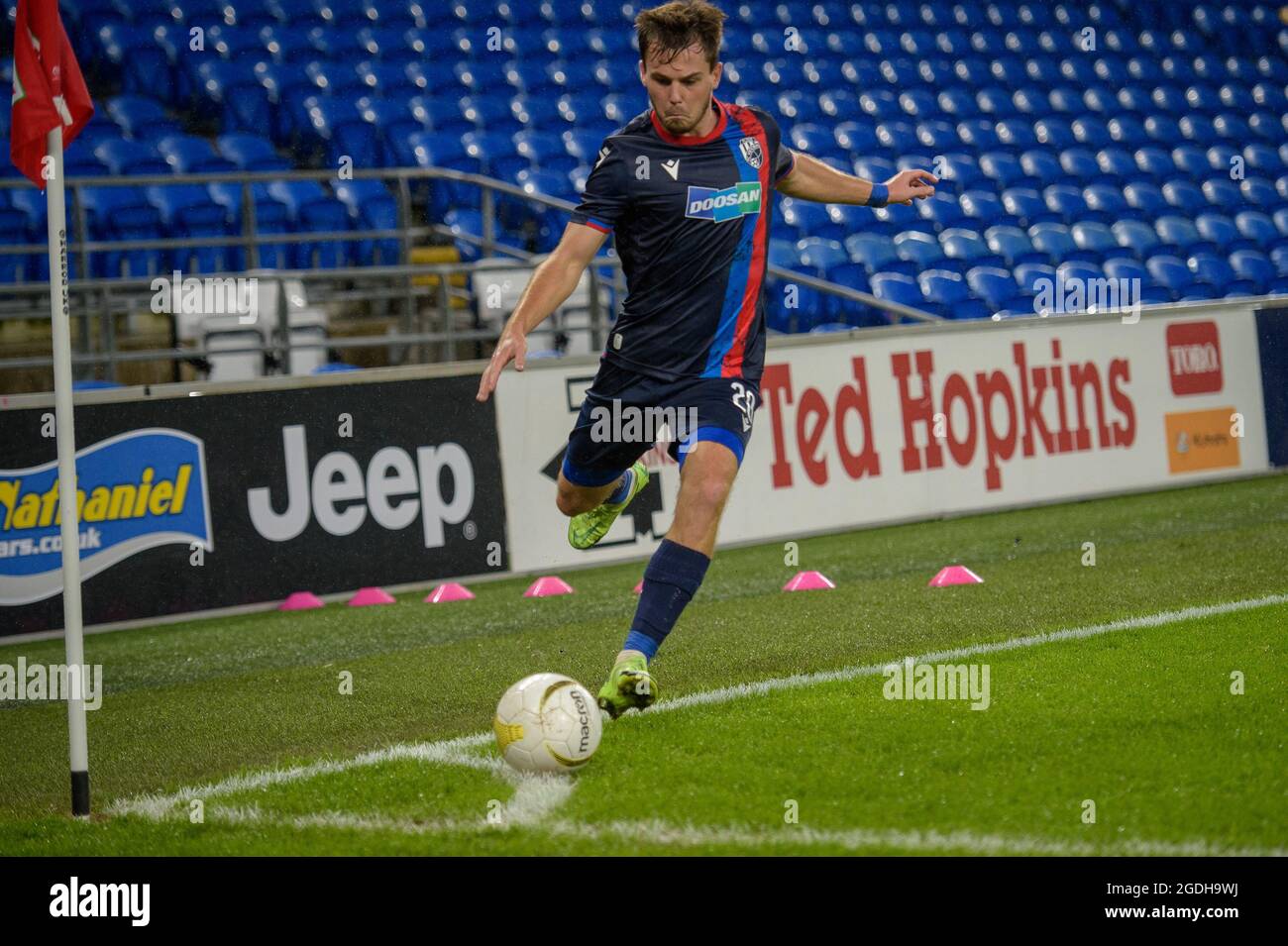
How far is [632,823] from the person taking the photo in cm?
434

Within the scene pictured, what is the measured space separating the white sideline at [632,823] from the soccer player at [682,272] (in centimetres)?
72

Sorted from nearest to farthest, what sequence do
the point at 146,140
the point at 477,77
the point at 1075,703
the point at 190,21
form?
1. the point at 1075,703
2. the point at 146,140
3. the point at 190,21
4. the point at 477,77

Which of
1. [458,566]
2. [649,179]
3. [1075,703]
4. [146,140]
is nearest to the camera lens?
[1075,703]

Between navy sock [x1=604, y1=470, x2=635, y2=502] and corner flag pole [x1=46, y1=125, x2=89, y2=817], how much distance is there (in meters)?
2.46

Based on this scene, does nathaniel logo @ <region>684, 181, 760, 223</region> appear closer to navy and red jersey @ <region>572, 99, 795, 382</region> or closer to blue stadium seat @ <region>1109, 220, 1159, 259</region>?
navy and red jersey @ <region>572, 99, 795, 382</region>

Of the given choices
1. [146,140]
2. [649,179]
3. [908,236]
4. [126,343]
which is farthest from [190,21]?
[649,179]

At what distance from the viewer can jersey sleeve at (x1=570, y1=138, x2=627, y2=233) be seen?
5.85 meters

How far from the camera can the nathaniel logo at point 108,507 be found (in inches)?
363

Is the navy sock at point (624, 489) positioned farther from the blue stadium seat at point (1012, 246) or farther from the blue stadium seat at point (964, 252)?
the blue stadium seat at point (1012, 246)

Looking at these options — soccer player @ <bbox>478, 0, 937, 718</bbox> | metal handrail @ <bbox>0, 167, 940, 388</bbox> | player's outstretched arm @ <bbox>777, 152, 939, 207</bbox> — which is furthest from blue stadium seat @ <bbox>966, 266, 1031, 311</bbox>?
soccer player @ <bbox>478, 0, 937, 718</bbox>

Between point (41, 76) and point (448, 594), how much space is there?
5.46m

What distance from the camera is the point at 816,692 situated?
5879 mm
